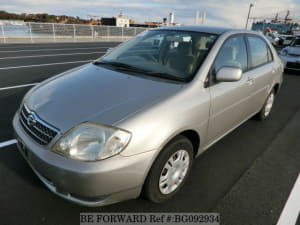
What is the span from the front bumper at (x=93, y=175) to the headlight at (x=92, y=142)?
45 mm

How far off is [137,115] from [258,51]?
2692 millimetres

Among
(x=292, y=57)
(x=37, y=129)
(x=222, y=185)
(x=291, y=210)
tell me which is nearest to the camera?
(x=37, y=129)

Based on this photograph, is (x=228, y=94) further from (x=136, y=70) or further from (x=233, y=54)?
(x=136, y=70)

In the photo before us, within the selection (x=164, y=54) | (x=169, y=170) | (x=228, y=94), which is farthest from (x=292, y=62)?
(x=169, y=170)

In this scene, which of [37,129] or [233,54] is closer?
[37,129]

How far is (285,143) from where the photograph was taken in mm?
3371

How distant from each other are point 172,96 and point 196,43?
3.36 ft

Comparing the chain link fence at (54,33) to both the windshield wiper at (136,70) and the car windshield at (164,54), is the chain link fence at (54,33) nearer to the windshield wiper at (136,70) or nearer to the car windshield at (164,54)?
the car windshield at (164,54)

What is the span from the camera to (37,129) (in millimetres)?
1842

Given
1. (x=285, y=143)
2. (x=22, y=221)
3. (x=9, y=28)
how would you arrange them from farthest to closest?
(x=9, y=28) → (x=285, y=143) → (x=22, y=221)

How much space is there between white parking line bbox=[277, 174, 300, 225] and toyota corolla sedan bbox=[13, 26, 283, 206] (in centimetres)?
94

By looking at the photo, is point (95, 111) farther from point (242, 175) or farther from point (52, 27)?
point (52, 27)

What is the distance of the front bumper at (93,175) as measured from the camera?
157 centimetres

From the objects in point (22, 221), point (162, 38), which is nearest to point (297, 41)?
point (162, 38)
